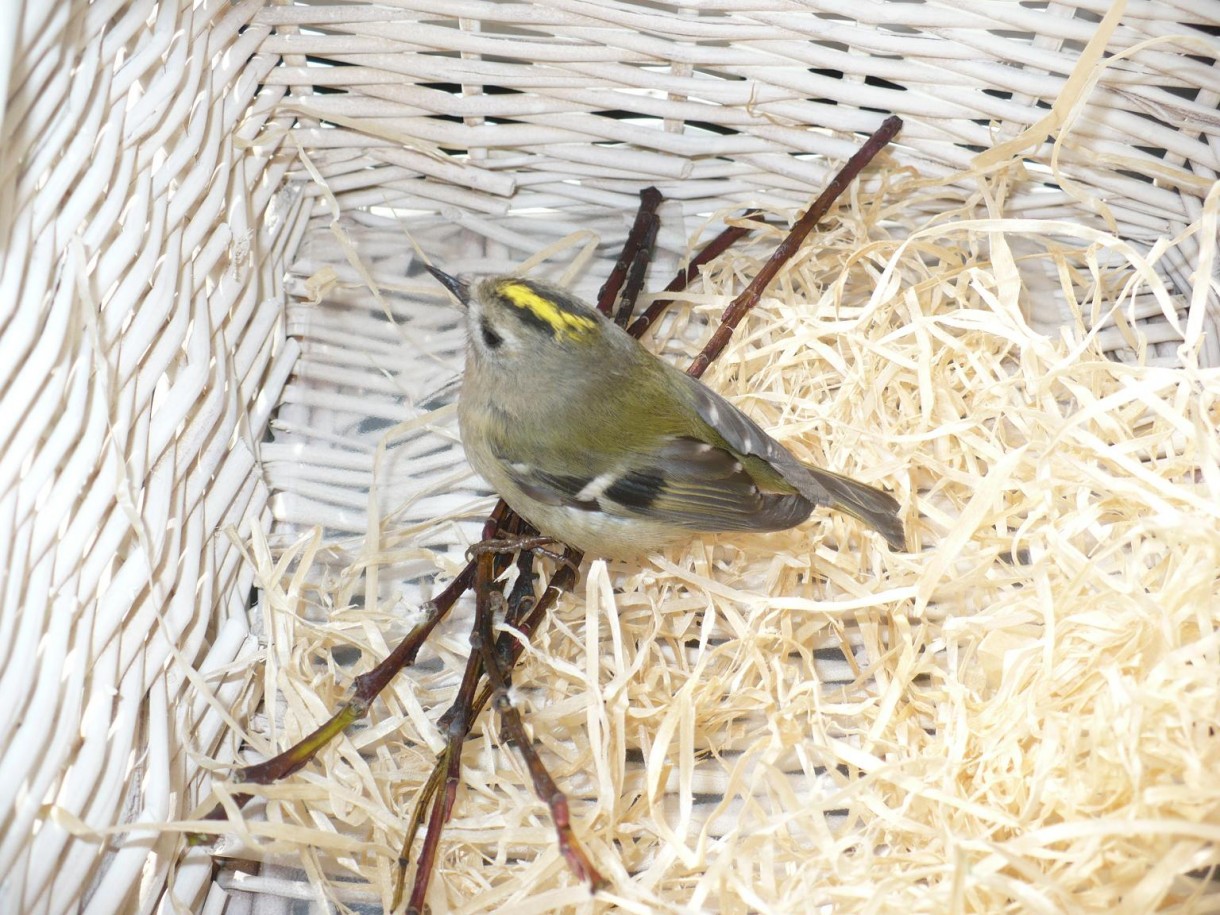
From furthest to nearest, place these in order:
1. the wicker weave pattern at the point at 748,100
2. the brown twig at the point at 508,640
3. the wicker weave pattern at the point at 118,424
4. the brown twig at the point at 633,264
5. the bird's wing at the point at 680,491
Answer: the brown twig at the point at 633,264, the wicker weave pattern at the point at 748,100, the bird's wing at the point at 680,491, the brown twig at the point at 508,640, the wicker weave pattern at the point at 118,424

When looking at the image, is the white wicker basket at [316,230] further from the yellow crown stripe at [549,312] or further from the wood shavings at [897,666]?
the yellow crown stripe at [549,312]

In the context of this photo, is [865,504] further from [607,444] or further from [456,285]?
[456,285]

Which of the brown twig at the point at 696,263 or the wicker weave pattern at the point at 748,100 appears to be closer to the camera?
the wicker weave pattern at the point at 748,100

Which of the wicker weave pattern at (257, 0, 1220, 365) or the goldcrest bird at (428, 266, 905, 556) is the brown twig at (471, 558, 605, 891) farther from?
the wicker weave pattern at (257, 0, 1220, 365)

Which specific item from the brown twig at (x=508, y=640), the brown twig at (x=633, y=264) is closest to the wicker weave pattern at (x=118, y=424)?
the brown twig at (x=508, y=640)

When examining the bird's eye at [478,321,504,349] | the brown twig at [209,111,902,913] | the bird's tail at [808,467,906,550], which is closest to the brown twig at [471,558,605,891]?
the brown twig at [209,111,902,913]

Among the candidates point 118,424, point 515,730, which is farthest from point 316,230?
point 515,730
